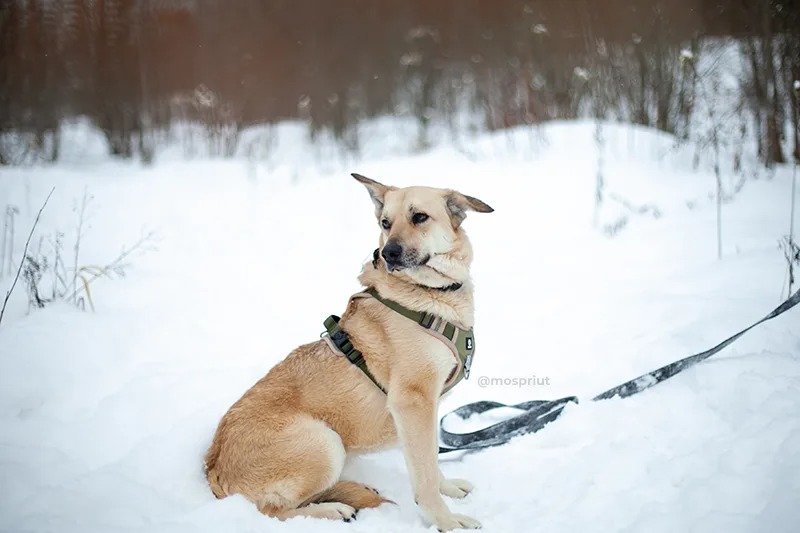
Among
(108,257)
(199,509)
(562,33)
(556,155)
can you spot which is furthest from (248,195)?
(562,33)

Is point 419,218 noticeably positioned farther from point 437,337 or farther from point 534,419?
point 534,419

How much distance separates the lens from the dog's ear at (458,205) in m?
2.81

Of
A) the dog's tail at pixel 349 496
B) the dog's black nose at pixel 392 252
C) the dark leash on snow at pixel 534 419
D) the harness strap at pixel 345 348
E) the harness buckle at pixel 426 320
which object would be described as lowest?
the dog's tail at pixel 349 496

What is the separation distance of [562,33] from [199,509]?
37.6 feet

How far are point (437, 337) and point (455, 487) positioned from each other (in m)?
0.87

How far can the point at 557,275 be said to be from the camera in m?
5.21

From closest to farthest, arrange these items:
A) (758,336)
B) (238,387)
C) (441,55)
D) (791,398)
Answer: (791,398), (758,336), (238,387), (441,55)

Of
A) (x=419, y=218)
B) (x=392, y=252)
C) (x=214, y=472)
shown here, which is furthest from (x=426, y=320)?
(x=214, y=472)

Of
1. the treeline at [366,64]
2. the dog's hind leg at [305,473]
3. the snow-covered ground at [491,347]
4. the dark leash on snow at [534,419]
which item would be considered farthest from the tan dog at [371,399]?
the treeline at [366,64]

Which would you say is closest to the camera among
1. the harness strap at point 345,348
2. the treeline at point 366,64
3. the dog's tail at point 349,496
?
the dog's tail at point 349,496

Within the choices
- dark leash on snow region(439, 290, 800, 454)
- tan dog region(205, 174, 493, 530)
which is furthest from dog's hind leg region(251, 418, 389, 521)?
dark leash on snow region(439, 290, 800, 454)

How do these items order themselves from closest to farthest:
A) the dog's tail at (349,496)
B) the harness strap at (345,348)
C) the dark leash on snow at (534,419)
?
1. the dog's tail at (349,496)
2. the harness strap at (345,348)
3. the dark leash on snow at (534,419)

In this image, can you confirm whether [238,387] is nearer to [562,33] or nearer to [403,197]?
[403,197]

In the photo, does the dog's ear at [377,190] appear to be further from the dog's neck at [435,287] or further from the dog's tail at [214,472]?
the dog's tail at [214,472]
